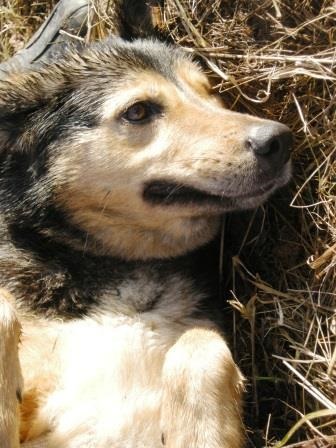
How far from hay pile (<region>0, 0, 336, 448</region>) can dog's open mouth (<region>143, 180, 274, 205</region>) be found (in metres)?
0.59

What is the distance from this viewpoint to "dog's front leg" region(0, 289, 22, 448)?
125 inches

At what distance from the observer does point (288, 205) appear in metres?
4.39

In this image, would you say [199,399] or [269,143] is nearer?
[199,399]

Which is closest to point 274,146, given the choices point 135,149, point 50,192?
point 135,149

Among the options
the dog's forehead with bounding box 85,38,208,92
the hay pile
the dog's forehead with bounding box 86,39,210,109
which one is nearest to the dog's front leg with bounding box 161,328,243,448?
the hay pile

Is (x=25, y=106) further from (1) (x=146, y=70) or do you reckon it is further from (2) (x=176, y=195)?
(2) (x=176, y=195)

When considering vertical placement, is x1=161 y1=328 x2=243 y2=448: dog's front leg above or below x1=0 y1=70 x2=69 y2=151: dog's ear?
below

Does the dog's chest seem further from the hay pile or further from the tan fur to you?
the hay pile

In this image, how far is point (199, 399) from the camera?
11.0ft

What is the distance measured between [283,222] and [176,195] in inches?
34.6

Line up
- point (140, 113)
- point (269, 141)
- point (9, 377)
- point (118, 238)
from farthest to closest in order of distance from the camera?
point (118, 238) → point (140, 113) → point (269, 141) → point (9, 377)

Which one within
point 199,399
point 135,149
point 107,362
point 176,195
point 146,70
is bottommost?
point 199,399

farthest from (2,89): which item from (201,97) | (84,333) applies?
(84,333)

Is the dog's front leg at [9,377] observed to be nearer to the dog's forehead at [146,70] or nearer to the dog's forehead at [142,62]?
the dog's forehead at [146,70]
